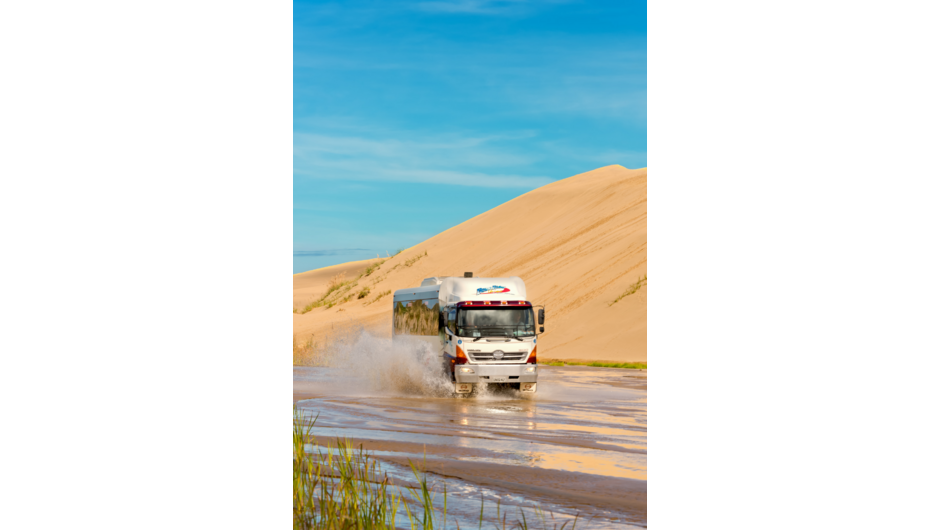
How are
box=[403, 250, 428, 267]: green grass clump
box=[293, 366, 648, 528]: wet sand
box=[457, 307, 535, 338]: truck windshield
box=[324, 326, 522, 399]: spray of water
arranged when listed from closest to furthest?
box=[293, 366, 648, 528]: wet sand, box=[457, 307, 535, 338]: truck windshield, box=[324, 326, 522, 399]: spray of water, box=[403, 250, 428, 267]: green grass clump

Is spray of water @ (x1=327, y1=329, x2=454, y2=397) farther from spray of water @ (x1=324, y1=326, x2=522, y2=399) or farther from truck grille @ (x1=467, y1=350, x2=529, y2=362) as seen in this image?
truck grille @ (x1=467, y1=350, x2=529, y2=362)

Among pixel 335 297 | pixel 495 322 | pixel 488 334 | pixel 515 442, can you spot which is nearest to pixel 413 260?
pixel 335 297

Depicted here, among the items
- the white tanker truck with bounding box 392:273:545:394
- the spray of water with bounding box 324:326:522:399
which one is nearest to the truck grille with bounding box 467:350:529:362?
the white tanker truck with bounding box 392:273:545:394

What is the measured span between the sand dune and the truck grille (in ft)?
60.6

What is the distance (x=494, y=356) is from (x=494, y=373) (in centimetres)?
A: 48

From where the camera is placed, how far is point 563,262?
64.7 metres

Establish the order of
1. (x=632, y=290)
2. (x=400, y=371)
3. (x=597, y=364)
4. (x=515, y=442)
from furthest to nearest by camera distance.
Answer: (x=632, y=290), (x=597, y=364), (x=400, y=371), (x=515, y=442)

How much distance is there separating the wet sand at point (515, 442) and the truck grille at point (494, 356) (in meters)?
1.14

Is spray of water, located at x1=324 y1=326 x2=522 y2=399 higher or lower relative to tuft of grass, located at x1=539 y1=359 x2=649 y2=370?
higher

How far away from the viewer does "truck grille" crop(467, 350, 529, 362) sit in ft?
70.5

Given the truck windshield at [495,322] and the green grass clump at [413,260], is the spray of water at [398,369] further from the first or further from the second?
the green grass clump at [413,260]

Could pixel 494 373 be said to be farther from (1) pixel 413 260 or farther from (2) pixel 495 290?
(1) pixel 413 260

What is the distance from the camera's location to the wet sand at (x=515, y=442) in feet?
31.0
